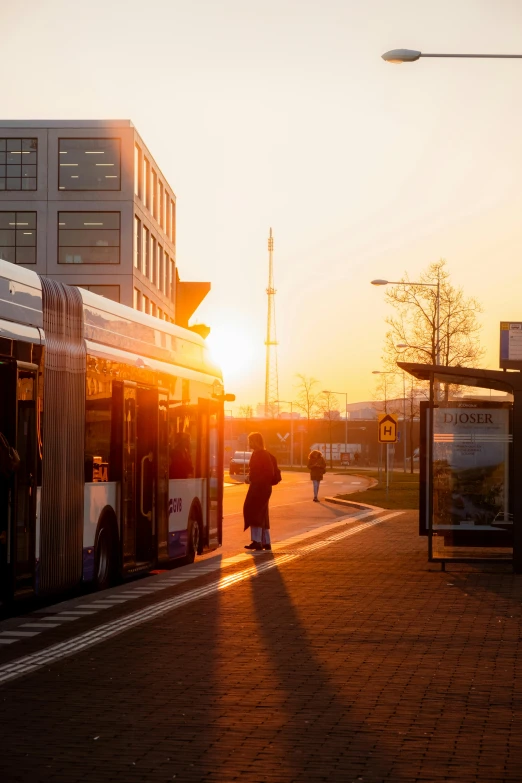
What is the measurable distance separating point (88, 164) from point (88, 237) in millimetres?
3661

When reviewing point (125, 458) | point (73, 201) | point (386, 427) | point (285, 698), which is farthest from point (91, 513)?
point (73, 201)

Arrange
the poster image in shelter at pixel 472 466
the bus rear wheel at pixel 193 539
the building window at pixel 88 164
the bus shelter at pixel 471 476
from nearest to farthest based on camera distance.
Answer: the bus shelter at pixel 471 476 → the poster image in shelter at pixel 472 466 → the bus rear wheel at pixel 193 539 → the building window at pixel 88 164

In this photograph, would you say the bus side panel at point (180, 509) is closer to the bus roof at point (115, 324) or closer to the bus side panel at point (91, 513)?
the bus roof at point (115, 324)

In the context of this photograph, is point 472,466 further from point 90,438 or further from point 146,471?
point 90,438

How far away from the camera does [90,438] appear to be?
1346 cm

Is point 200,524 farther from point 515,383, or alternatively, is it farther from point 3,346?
point 3,346

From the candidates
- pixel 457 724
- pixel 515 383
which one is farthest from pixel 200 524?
pixel 457 724

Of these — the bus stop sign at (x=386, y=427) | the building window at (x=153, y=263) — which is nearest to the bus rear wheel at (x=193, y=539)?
the bus stop sign at (x=386, y=427)

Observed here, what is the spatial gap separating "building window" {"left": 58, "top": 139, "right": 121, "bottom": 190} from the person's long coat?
4728 centimetres

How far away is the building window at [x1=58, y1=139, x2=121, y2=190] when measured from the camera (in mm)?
65188

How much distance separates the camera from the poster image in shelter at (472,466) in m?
17.8

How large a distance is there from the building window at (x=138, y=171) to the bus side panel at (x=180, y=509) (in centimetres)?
4996

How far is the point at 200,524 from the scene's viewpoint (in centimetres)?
1914

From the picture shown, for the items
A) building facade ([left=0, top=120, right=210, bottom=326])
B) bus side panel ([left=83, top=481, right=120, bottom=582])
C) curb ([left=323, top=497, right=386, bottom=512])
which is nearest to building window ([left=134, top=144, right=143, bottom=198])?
building facade ([left=0, top=120, right=210, bottom=326])
